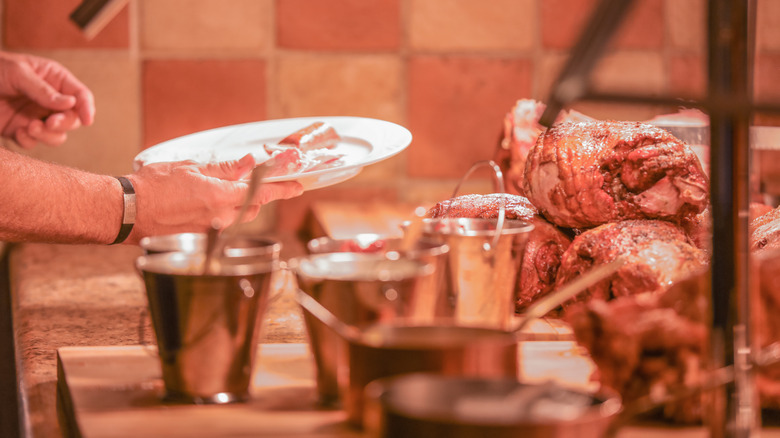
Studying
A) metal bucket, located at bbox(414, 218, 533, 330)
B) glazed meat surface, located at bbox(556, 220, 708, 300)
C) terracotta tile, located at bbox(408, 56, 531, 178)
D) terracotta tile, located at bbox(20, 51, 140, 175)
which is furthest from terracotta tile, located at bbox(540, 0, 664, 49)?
metal bucket, located at bbox(414, 218, 533, 330)

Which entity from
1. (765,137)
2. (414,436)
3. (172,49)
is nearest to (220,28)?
(172,49)

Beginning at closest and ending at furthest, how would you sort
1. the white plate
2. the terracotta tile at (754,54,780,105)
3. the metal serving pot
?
1. the metal serving pot
2. the white plate
3. the terracotta tile at (754,54,780,105)

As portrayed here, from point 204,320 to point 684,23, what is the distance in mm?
2440

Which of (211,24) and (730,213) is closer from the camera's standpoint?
(730,213)

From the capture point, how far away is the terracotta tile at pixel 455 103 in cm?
279

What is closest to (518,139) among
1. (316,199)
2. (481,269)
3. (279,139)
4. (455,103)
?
(279,139)

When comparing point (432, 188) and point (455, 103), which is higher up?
point (455, 103)

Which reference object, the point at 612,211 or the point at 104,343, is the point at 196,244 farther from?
the point at 612,211

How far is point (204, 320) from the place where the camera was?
761 millimetres

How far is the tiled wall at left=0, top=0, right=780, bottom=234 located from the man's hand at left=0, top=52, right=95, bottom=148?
0.49m

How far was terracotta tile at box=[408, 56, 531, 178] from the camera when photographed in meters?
2.79

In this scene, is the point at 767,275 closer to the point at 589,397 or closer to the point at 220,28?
the point at 589,397

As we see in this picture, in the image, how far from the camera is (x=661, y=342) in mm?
764

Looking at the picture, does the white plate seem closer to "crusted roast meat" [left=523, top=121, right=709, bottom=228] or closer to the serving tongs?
"crusted roast meat" [left=523, top=121, right=709, bottom=228]
